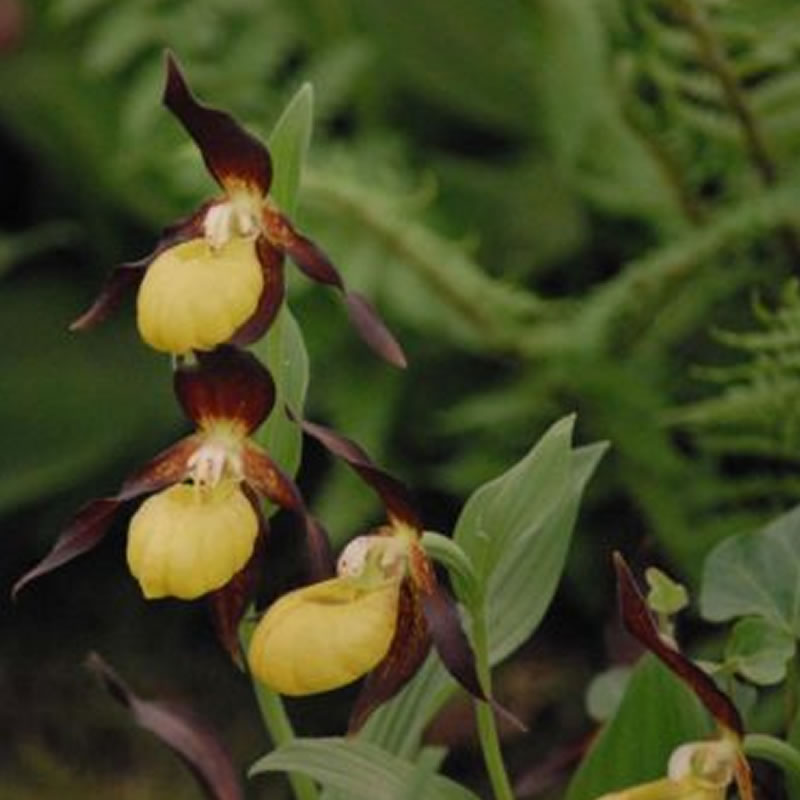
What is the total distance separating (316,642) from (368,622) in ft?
0.11

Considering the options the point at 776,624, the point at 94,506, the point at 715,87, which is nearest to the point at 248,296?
the point at 94,506

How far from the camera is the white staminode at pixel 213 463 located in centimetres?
108

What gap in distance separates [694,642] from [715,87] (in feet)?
1.45

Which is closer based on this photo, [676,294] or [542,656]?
[676,294]

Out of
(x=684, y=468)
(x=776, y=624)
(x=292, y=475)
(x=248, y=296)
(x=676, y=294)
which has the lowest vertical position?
(x=684, y=468)

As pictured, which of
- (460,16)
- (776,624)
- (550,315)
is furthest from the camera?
(460,16)

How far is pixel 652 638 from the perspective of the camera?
104 centimetres

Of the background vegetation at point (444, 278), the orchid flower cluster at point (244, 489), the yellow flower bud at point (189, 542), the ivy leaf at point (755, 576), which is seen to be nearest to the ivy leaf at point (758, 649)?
the ivy leaf at point (755, 576)

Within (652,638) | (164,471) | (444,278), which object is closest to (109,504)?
(164,471)

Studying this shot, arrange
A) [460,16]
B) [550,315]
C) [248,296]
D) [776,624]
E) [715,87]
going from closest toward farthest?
[248,296] < [776,624] < [715,87] < [550,315] < [460,16]

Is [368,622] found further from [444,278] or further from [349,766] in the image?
[444,278]

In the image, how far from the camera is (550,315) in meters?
1.94

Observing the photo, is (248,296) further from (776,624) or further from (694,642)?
(694,642)

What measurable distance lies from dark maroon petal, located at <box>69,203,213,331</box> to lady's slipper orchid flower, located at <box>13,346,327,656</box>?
5 centimetres
